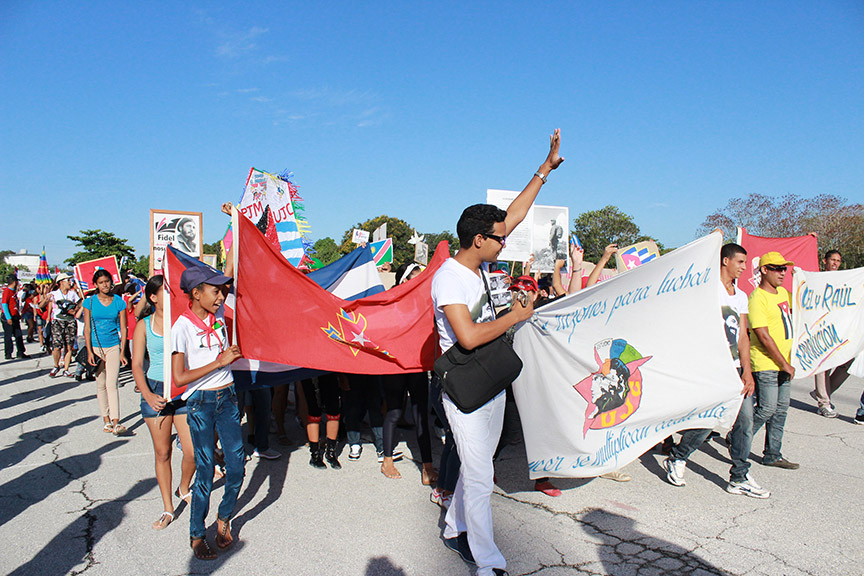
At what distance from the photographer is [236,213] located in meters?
3.79

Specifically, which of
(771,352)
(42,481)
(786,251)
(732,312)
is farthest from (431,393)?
(786,251)

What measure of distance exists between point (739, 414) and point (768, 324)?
99 cm

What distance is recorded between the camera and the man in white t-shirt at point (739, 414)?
4.57 metres

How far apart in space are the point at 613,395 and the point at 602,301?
715 mm

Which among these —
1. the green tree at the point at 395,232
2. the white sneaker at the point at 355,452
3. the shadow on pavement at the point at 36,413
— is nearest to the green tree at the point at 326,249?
the green tree at the point at 395,232

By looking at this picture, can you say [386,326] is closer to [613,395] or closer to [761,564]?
[613,395]

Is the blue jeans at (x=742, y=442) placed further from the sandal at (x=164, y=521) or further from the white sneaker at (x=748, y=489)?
the sandal at (x=164, y=521)

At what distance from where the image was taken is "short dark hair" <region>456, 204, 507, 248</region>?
321 centimetres

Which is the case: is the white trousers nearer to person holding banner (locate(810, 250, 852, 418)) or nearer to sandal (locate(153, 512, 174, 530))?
sandal (locate(153, 512, 174, 530))

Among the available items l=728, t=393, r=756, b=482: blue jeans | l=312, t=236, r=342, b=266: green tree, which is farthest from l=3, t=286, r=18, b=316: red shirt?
l=312, t=236, r=342, b=266: green tree

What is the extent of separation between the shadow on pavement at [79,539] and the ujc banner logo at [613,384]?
3601mm

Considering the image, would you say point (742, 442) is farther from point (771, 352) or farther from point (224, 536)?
point (224, 536)

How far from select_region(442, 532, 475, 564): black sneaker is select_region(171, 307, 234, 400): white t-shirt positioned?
189 cm

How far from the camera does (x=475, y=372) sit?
313 centimetres
